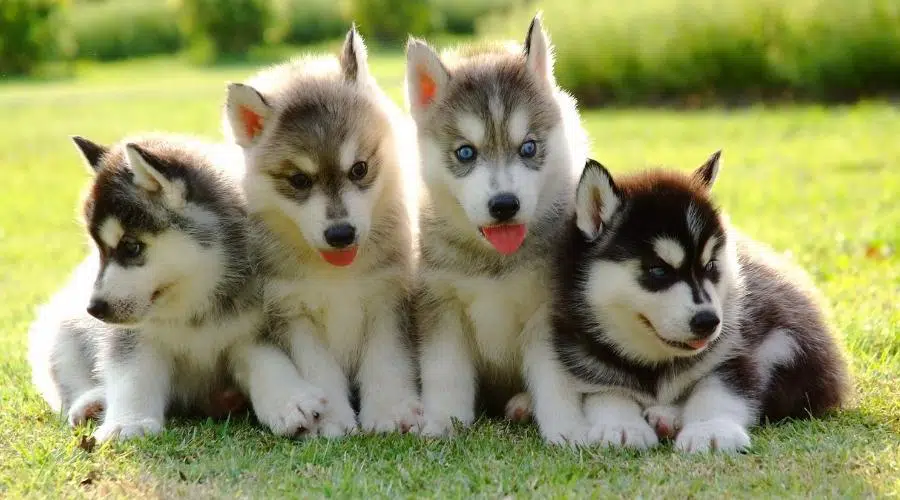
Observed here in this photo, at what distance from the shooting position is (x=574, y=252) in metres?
4.62

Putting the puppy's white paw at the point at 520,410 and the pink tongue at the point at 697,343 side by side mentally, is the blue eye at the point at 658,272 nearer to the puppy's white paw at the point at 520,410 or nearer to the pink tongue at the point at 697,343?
the pink tongue at the point at 697,343

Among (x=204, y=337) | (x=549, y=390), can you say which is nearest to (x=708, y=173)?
(x=549, y=390)

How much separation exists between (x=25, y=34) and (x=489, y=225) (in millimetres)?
27961

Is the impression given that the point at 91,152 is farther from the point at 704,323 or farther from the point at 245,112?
the point at 704,323

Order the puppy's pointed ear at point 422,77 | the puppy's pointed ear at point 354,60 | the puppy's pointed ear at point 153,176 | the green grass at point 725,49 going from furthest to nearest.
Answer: the green grass at point 725,49 → the puppy's pointed ear at point 354,60 → the puppy's pointed ear at point 422,77 → the puppy's pointed ear at point 153,176

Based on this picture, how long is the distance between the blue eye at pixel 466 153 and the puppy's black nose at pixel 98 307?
157 centimetres

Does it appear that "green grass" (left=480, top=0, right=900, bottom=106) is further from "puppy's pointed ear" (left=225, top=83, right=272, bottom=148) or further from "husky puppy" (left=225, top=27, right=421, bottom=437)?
"puppy's pointed ear" (left=225, top=83, right=272, bottom=148)

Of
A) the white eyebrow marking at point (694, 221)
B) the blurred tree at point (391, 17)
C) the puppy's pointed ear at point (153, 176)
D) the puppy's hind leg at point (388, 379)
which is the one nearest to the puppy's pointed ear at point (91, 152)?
the puppy's pointed ear at point (153, 176)

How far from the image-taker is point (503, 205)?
4469mm

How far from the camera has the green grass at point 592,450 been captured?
3.93 metres

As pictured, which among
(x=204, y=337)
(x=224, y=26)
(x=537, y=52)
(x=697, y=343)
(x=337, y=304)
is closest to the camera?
(x=697, y=343)

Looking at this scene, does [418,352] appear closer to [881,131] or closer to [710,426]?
[710,426]

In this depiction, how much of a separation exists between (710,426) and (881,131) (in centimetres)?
1098

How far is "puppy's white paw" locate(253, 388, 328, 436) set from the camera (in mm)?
4543
